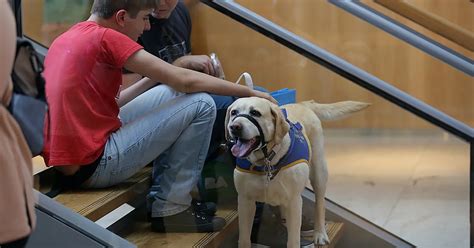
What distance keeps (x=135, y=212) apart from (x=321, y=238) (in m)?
0.85

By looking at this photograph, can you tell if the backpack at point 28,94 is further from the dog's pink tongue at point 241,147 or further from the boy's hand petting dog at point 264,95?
the boy's hand petting dog at point 264,95

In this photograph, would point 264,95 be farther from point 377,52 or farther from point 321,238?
point 377,52

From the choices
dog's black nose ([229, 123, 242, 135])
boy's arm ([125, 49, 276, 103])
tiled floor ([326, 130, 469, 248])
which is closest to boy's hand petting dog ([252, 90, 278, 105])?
boy's arm ([125, 49, 276, 103])

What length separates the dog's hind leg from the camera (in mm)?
3539

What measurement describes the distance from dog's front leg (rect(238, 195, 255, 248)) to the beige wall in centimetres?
69

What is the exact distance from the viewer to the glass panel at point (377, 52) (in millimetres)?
4137

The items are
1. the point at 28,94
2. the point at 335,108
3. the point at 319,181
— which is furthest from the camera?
the point at 335,108

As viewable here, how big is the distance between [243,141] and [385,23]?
152cm

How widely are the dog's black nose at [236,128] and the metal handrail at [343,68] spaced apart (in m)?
1.19

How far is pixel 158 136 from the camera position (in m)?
3.17

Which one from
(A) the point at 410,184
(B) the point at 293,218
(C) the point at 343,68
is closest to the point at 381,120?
(C) the point at 343,68

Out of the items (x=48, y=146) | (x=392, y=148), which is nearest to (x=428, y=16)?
(x=392, y=148)

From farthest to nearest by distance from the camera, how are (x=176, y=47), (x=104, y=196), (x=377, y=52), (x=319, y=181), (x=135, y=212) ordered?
(x=377, y=52)
(x=319, y=181)
(x=176, y=47)
(x=135, y=212)
(x=104, y=196)

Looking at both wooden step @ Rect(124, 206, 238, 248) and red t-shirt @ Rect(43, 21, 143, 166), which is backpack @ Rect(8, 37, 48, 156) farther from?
wooden step @ Rect(124, 206, 238, 248)
